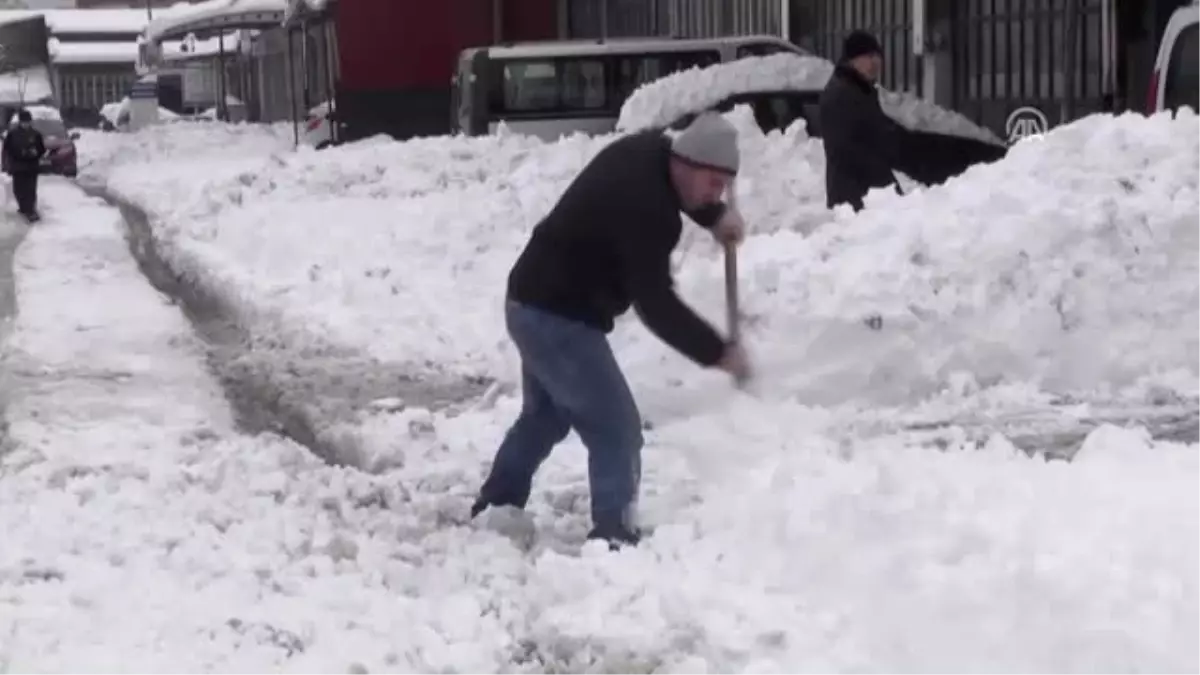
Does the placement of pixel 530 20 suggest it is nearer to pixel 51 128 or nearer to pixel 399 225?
pixel 51 128

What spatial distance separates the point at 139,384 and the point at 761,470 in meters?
4.97

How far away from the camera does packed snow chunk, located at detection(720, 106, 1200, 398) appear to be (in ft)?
30.6

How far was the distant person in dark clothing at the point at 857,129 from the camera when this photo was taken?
10.7 metres

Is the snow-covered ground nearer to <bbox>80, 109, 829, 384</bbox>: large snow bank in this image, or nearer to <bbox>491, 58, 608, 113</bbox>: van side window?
<bbox>80, 109, 829, 384</bbox>: large snow bank

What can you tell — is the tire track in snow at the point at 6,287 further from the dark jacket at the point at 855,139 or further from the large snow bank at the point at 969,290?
the dark jacket at the point at 855,139

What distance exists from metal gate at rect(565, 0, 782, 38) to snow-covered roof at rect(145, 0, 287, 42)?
9.00m

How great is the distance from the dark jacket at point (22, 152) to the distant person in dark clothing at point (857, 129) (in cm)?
1639

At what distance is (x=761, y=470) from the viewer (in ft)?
24.3

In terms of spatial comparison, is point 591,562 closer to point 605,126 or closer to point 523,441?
point 523,441

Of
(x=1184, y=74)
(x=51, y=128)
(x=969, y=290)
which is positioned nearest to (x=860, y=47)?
(x=969, y=290)

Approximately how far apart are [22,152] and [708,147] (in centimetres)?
2052

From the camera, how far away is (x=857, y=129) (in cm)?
1080

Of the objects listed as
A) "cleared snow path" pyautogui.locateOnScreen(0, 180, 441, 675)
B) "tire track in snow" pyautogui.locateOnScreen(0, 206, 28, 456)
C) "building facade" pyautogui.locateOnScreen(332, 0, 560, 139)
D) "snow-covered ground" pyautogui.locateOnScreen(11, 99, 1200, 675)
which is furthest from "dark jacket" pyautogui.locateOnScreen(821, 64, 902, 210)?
"building facade" pyautogui.locateOnScreen(332, 0, 560, 139)

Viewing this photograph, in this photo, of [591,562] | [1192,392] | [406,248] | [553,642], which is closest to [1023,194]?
[1192,392]
